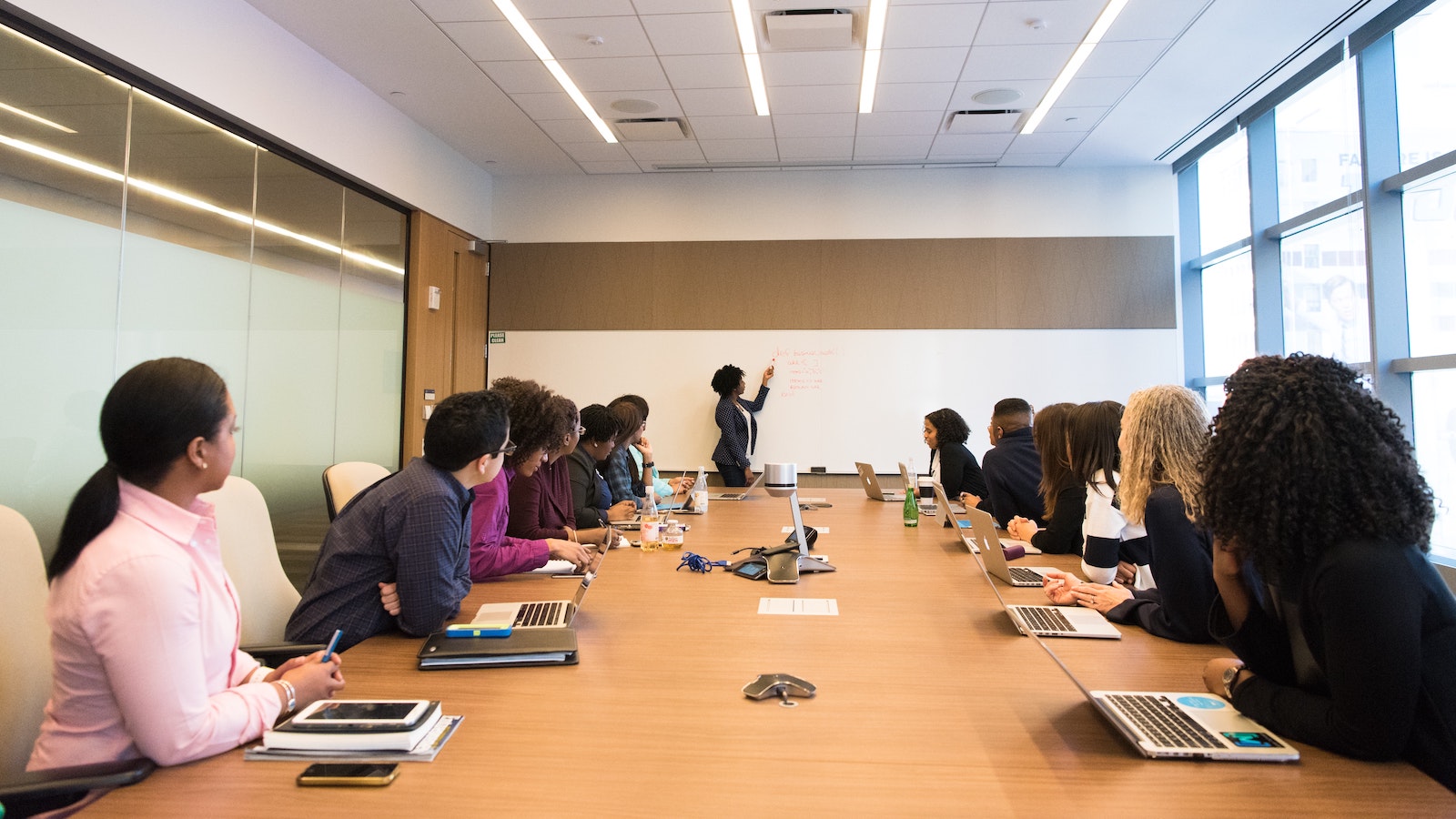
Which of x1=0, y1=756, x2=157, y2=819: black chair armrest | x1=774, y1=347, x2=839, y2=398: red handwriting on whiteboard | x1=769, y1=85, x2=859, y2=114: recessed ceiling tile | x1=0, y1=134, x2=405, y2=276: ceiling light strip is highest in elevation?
x1=769, y1=85, x2=859, y2=114: recessed ceiling tile

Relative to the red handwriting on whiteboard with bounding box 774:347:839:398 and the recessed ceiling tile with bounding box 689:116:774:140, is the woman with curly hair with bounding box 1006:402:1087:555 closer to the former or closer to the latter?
the recessed ceiling tile with bounding box 689:116:774:140

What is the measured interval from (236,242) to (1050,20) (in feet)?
15.0

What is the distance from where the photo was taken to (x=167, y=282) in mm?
3887

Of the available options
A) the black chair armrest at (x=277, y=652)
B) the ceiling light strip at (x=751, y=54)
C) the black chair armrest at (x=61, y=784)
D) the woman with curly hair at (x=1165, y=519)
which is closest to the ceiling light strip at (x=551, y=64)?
the ceiling light strip at (x=751, y=54)

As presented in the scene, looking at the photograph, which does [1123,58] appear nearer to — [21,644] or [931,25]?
[931,25]

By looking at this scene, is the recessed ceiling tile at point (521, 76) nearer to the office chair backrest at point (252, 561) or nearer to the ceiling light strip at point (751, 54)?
the ceiling light strip at point (751, 54)

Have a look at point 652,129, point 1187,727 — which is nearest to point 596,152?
point 652,129

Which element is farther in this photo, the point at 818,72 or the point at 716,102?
the point at 716,102

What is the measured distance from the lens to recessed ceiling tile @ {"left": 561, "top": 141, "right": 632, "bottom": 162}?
255 inches

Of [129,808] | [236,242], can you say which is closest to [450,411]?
[129,808]

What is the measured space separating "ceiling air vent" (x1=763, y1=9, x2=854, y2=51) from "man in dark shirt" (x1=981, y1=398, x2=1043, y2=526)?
2.39 m

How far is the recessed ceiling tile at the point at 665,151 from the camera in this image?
643cm

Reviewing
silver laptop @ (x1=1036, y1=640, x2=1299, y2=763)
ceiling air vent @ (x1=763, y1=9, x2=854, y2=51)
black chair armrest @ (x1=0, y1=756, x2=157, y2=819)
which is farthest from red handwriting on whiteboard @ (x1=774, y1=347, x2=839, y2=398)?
black chair armrest @ (x1=0, y1=756, x2=157, y2=819)

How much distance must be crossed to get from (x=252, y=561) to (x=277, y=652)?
1.57 ft
